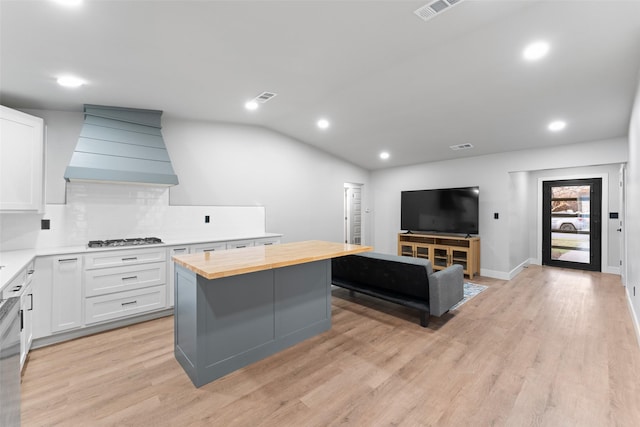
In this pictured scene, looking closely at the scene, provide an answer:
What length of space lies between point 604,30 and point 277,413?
12.5 feet

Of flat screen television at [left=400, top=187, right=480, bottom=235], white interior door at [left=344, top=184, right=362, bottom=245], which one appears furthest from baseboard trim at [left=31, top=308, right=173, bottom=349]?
flat screen television at [left=400, top=187, right=480, bottom=235]

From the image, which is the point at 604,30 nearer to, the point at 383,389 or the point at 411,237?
the point at 383,389

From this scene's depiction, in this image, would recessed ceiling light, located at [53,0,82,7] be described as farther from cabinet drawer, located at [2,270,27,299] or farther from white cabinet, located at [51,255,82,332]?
white cabinet, located at [51,255,82,332]

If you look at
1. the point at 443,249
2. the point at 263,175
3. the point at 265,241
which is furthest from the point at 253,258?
the point at 443,249

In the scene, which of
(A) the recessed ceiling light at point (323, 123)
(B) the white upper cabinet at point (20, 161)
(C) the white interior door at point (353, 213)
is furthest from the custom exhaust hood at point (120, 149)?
(C) the white interior door at point (353, 213)

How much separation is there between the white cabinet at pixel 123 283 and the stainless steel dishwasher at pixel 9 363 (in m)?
1.70

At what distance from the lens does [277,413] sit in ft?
6.12

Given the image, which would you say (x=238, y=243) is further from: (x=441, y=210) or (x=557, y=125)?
(x=557, y=125)

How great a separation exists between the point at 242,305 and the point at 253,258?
1.29ft

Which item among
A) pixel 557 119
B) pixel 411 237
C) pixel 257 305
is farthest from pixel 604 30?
pixel 411 237

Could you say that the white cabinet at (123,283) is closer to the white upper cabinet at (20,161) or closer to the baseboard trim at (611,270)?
the white upper cabinet at (20,161)

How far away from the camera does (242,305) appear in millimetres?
2373

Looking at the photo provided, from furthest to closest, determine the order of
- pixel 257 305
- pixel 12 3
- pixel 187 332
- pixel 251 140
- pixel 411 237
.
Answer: pixel 411 237 → pixel 251 140 → pixel 257 305 → pixel 187 332 → pixel 12 3

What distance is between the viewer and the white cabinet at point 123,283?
2.97 m
